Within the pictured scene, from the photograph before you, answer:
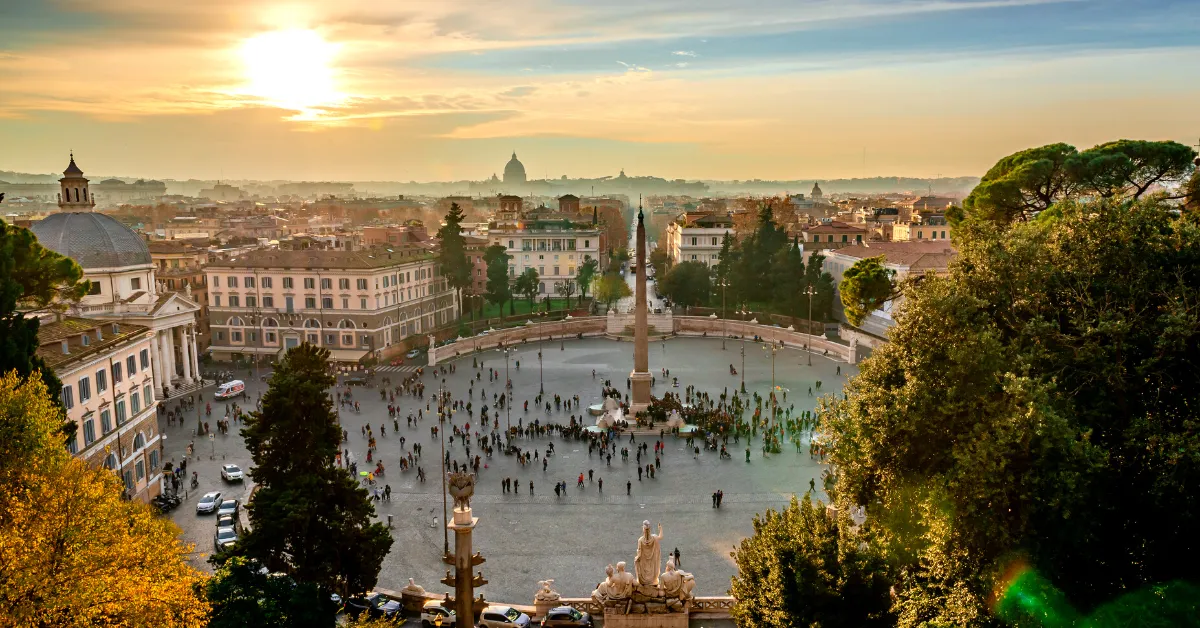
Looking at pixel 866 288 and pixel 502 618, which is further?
pixel 866 288

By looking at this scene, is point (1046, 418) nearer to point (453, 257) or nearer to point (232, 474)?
point (232, 474)

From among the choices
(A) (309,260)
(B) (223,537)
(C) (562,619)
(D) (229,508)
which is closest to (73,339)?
(D) (229,508)

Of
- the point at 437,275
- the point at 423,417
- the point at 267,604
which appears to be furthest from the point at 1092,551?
the point at 437,275

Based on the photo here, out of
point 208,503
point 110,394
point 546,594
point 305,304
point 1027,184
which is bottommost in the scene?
point 208,503

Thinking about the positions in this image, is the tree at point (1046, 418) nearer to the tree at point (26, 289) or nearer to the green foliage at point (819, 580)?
the green foliage at point (819, 580)

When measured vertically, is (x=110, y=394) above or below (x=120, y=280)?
below

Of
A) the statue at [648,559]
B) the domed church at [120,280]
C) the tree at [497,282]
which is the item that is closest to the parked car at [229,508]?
A: the statue at [648,559]

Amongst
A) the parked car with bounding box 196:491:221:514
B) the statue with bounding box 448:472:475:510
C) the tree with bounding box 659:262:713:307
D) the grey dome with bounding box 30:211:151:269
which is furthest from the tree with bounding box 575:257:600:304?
the statue with bounding box 448:472:475:510

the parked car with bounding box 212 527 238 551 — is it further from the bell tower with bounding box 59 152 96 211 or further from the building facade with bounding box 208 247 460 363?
the bell tower with bounding box 59 152 96 211

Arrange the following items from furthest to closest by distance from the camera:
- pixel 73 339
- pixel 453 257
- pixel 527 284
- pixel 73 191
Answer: pixel 527 284 → pixel 453 257 → pixel 73 191 → pixel 73 339
